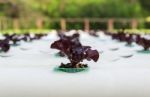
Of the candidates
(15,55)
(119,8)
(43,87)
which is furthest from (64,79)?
(119,8)

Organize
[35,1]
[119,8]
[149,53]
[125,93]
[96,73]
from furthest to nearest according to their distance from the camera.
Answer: [35,1] < [119,8] < [149,53] < [96,73] < [125,93]

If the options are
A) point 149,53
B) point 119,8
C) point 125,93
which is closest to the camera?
point 125,93

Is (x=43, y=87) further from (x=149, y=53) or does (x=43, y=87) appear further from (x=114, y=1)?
(x=114, y=1)

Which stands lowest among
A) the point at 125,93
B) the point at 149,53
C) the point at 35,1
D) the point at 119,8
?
the point at 125,93

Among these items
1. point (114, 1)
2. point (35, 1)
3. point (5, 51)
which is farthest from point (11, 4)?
point (5, 51)

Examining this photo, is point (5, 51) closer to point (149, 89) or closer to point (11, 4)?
point (149, 89)

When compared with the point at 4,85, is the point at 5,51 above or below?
above

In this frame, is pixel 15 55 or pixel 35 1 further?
pixel 35 1
